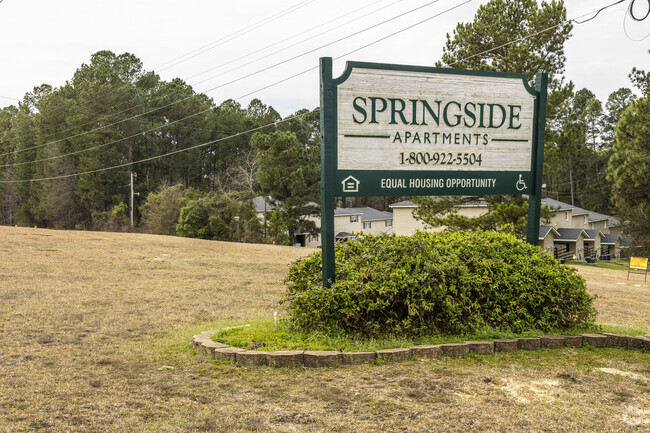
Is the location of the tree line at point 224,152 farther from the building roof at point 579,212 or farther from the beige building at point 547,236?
the beige building at point 547,236

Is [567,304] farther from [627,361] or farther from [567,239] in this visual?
[567,239]

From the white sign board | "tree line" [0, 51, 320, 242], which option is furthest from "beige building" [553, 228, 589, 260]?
the white sign board

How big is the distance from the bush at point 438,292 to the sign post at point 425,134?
393 mm

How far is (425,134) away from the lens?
6.41 metres

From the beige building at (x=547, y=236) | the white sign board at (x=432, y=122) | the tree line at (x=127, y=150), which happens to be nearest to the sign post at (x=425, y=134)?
the white sign board at (x=432, y=122)

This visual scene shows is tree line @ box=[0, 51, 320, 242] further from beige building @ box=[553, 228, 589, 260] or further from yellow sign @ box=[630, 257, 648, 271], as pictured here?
yellow sign @ box=[630, 257, 648, 271]

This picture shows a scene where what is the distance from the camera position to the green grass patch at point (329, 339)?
546 centimetres

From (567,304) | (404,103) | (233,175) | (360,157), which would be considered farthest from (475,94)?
(233,175)

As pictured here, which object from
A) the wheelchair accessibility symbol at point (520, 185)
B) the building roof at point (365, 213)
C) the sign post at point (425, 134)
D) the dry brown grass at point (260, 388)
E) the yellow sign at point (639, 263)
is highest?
the sign post at point (425, 134)

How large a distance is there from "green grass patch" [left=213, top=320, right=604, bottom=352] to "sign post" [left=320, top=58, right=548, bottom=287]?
2.22 ft

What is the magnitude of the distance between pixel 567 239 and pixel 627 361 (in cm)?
4313

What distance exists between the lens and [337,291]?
18.8ft

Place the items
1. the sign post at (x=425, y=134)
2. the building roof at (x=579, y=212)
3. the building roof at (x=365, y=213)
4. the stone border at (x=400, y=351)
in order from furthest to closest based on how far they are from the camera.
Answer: the building roof at (x=365, y=213)
the building roof at (x=579, y=212)
the sign post at (x=425, y=134)
the stone border at (x=400, y=351)

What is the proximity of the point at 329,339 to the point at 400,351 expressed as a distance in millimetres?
790
